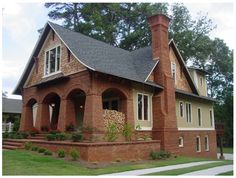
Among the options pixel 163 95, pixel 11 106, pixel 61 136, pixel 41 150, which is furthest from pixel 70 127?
pixel 11 106

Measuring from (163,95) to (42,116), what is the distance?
7684 mm

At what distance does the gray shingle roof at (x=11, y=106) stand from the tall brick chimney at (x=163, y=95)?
24849 millimetres

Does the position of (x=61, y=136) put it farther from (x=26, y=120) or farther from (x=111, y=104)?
(x=26, y=120)

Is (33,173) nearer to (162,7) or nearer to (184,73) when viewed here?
(184,73)

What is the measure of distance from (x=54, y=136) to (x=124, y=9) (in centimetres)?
2573

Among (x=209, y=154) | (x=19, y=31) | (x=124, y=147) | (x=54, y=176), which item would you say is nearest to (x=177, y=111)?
(x=209, y=154)

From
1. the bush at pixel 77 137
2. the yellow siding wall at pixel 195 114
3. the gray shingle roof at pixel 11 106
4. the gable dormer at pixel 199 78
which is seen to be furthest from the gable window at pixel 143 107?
the gray shingle roof at pixel 11 106

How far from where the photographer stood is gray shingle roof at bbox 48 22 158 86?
16.0 metres

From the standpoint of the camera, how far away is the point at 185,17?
35.7m

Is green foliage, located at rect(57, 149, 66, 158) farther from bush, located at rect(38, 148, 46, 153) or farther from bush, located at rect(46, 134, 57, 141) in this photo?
bush, located at rect(46, 134, 57, 141)

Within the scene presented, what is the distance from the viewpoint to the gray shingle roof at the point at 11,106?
37.9 meters

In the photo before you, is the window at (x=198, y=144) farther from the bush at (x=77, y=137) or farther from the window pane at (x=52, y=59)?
the window pane at (x=52, y=59)

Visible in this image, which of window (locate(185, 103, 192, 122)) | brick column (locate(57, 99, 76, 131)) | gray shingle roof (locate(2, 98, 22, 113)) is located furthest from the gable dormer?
gray shingle roof (locate(2, 98, 22, 113))

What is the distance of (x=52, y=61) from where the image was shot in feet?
60.7
